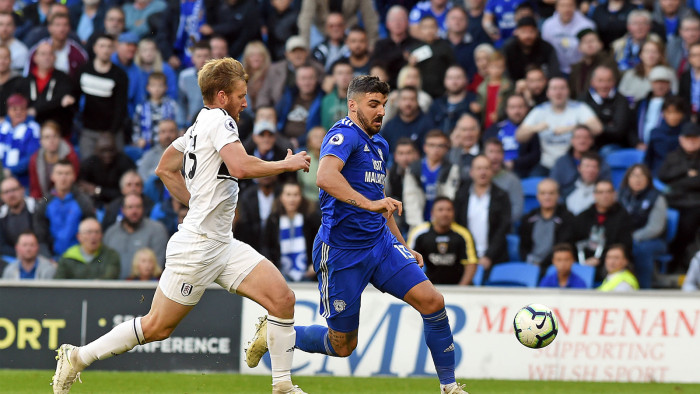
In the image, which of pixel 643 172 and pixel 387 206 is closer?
pixel 387 206

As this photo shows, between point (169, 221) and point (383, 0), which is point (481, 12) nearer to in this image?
point (383, 0)

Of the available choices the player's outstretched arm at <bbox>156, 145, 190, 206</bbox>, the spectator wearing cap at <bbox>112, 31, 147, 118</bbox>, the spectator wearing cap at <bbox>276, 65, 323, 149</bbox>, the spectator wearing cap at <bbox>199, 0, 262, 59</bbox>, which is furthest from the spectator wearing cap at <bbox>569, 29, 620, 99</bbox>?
the player's outstretched arm at <bbox>156, 145, 190, 206</bbox>

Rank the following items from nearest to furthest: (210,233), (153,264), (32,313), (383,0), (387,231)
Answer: (210,233) < (387,231) < (32,313) < (153,264) < (383,0)

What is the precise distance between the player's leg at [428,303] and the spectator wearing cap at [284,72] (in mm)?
7646

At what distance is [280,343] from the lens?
24.7ft

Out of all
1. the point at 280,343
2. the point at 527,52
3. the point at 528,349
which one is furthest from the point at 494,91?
the point at 280,343

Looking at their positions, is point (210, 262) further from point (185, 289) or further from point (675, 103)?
point (675, 103)

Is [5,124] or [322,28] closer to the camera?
[5,124]

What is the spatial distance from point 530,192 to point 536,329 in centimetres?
576

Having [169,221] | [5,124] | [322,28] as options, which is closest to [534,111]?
[322,28]

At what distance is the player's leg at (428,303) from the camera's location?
7750 millimetres

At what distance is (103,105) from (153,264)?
355 cm

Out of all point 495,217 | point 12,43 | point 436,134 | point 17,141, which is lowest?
point 495,217

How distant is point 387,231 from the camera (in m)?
8.18
